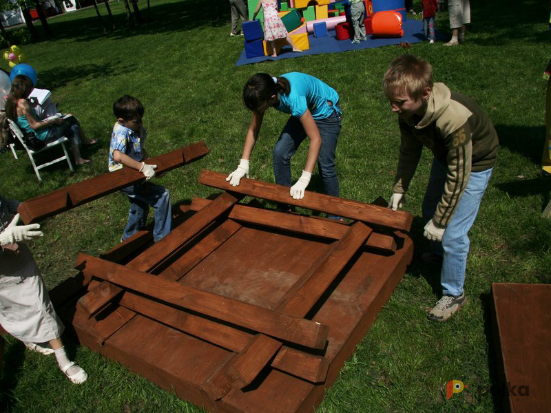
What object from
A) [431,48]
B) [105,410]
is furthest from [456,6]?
[105,410]

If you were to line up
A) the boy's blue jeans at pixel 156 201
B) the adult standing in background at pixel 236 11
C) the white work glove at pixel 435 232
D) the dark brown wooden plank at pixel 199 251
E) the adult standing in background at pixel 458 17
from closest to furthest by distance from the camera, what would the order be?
the white work glove at pixel 435 232 < the dark brown wooden plank at pixel 199 251 < the boy's blue jeans at pixel 156 201 < the adult standing in background at pixel 458 17 < the adult standing in background at pixel 236 11

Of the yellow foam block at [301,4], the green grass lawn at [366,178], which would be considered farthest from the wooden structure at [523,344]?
the yellow foam block at [301,4]

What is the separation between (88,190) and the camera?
121 inches

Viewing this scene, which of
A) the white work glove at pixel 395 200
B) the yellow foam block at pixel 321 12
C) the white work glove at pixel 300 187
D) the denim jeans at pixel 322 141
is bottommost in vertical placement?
the white work glove at pixel 395 200

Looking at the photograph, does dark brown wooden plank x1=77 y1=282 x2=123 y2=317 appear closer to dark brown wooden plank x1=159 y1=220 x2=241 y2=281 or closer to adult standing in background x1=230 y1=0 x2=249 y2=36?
dark brown wooden plank x1=159 y1=220 x2=241 y2=281

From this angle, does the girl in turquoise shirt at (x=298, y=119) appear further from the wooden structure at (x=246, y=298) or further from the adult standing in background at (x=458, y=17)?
the adult standing in background at (x=458, y=17)

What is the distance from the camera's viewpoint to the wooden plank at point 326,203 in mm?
3098

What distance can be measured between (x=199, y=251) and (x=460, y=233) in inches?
78.3

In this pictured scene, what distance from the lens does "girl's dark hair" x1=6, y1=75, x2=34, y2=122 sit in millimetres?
5875

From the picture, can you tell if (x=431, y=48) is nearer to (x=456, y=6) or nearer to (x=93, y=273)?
(x=456, y=6)

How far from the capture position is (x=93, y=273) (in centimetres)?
328

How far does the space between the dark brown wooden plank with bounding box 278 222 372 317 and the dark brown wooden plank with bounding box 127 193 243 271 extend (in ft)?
3.59

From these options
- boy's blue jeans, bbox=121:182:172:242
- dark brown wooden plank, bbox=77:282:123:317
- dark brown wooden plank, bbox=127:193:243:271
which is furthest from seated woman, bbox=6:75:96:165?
→ dark brown wooden plank, bbox=77:282:123:317

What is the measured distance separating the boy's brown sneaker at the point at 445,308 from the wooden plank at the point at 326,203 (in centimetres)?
53
